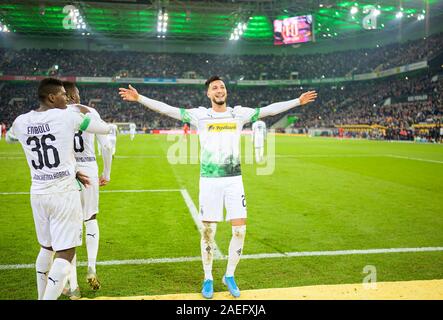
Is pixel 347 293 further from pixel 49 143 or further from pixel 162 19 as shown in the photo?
pixel 162 19

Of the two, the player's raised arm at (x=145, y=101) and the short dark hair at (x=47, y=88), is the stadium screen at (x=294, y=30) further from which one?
the short dark hair at (x=47, y=88)

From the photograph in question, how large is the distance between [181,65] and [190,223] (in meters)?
59.2

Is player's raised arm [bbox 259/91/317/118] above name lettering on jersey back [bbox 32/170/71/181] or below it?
above

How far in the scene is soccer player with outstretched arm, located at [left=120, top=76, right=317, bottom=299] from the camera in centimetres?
445

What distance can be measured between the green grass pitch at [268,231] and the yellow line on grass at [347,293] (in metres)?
0.47

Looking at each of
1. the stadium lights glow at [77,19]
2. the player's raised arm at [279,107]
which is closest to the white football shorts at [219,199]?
the player's raised arm at [279,107]

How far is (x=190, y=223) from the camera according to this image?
24.9 feet

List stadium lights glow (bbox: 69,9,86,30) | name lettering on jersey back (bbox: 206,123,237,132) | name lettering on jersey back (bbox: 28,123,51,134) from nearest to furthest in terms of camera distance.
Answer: name lettering on jersey back (bbox: 28,123,51,134)
name lettering on jersey back (bbox: 206,123,237,132)
stadium lights glow (bbox: 69,9,86,30)

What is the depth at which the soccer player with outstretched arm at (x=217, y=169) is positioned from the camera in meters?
4.45

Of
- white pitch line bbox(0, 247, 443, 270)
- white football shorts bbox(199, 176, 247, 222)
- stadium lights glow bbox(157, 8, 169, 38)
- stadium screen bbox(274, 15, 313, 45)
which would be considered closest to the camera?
white football shorts bbox(199, 176, 247, 222)

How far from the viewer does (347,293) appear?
4.07 meters

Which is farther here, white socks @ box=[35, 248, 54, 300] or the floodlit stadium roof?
the floodlit stadium roof

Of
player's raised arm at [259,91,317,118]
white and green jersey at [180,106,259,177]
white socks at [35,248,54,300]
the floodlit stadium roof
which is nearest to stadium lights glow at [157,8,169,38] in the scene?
the floodlit stadium roof

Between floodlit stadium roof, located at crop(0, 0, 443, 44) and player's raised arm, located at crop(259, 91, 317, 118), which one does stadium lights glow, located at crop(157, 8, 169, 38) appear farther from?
player's raised arm, located at crop(259, 91, 317, 118)
